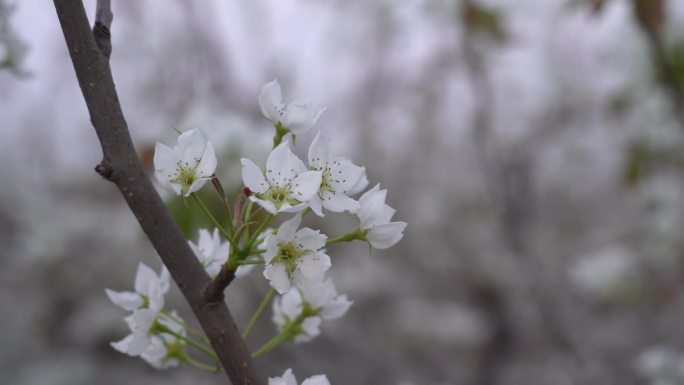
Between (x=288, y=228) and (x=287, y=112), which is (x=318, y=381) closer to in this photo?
(x=288, y=228)

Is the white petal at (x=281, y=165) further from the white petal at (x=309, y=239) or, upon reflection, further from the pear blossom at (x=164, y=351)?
the pear blossom at (x=164, y=351)

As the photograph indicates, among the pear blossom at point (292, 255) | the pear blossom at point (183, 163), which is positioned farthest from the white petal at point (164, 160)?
the pear blossom at point (292, 255)

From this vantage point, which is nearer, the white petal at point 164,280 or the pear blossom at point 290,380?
the pear blossom at point 290,380

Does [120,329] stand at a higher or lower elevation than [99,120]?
higher

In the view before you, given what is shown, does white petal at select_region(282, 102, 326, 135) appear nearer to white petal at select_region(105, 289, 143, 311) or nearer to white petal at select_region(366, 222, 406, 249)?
white petal at select_region(366, 222, 406, 249)

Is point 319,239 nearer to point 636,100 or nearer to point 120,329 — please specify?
point 636,100

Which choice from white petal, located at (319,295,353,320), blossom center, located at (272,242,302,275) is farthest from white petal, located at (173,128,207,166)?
white petal, located at (319,295,353,320)

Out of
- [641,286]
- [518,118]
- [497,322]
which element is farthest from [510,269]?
[518,118]
